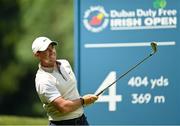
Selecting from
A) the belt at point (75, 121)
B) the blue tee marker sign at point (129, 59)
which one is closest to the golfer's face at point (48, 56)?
the belt at point (75, 121)

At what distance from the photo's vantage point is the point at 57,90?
9.46 metres

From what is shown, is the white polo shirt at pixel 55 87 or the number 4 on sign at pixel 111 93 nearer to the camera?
the white polo shirt at pixel 55 87

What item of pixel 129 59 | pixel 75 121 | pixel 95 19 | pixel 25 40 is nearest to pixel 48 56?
pixel 75 121

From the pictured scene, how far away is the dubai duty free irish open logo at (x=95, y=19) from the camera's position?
11375 millimetres

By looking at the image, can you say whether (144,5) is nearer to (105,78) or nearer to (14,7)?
(105,78)

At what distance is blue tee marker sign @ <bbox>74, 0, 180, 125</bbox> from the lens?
11.2 m

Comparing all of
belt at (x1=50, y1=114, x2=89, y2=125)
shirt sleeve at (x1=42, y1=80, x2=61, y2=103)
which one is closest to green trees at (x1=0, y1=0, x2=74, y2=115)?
belt at (x1=50, y1=114, x2=89, y2=125)

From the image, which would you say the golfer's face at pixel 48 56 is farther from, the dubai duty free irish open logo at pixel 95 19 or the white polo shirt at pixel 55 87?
the dubai duty free irish open logo at pixel 95 19

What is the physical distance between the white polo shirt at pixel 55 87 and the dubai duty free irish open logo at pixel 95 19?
183cm

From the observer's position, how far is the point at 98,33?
1137 centimetres

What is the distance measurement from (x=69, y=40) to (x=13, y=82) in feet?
16.8

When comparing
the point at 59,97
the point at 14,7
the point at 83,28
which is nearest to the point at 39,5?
the point at 14,7

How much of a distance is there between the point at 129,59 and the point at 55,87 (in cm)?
197

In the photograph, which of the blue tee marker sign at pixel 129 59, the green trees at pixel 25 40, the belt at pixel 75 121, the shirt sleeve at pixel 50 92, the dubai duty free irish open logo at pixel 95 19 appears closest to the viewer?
the shirt sleeve at pixel 50 92
